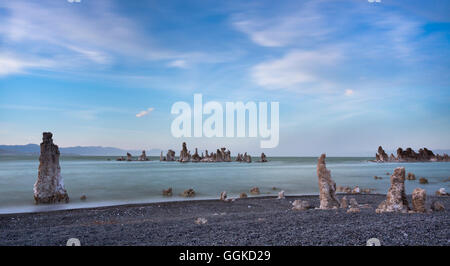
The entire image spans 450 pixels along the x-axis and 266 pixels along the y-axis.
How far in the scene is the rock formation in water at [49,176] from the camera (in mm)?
17672

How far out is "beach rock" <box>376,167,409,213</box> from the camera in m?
11.9

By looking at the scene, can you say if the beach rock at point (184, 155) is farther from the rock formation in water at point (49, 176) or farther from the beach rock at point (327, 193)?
the beach rock at point (327, 193)

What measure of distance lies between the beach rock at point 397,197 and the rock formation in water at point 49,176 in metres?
17.5

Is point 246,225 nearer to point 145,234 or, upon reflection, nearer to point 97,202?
point 145,234

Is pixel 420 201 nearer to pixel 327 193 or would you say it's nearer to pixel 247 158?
pixel 327 193

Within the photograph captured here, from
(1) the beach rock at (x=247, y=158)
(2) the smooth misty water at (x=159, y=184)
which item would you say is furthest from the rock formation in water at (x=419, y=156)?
(2) the smooth misty water at (x=159, y=184)

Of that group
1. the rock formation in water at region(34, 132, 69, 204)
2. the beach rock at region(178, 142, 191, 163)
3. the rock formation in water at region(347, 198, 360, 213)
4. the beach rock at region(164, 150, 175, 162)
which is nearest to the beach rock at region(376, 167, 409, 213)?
the rock formation in water at region(347, 198, 360, 213)

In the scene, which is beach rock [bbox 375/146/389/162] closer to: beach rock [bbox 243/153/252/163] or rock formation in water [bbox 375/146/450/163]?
rock formation in water [bbox 375/146/450/163]

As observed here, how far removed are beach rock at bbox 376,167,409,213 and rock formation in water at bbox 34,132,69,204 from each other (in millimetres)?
17465

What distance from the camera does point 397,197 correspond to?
39.3 feet

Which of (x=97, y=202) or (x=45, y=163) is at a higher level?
(x=45, y=163)
